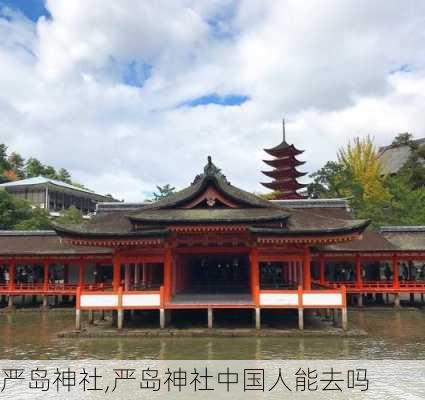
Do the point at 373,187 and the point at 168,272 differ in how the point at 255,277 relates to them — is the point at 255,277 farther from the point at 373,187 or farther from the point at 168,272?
the point at 373,187

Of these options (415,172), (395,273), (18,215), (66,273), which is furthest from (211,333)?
(415,172)

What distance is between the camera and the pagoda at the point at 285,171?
6856 centimetres

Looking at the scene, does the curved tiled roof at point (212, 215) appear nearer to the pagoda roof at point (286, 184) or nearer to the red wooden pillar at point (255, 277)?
the red wooden pillar at point (255, 277)

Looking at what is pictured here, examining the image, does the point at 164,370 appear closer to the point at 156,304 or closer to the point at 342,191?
the point at 156,304

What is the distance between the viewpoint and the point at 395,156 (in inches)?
3273

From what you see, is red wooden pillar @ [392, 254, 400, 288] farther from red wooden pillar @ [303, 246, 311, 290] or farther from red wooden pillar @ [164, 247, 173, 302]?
red wooden pillar @ [164, 247, 173, 302]

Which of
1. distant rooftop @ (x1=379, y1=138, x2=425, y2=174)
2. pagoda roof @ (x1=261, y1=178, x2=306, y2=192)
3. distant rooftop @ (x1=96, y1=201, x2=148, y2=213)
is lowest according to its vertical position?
distant rooftop @ (x1=96, y1=201, x2=148, y2=213)

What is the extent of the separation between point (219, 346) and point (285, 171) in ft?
168

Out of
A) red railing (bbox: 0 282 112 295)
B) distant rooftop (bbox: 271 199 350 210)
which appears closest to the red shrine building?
red railing (bbox: 0 282 112 295)

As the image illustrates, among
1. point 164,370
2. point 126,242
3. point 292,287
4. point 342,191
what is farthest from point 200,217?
point 342,191

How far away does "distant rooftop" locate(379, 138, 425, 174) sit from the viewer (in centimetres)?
7869

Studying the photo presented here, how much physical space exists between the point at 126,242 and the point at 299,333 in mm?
9769

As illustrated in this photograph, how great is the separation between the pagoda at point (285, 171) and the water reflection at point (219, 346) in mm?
44297

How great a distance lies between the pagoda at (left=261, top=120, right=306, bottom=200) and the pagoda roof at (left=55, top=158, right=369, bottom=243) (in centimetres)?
4307
